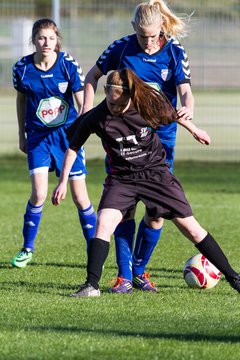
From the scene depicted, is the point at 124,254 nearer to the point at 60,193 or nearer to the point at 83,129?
the point at 60,193

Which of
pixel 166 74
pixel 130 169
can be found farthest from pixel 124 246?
pixel 166 74

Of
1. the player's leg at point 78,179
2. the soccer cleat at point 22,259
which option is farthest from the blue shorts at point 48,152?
the soccer cleat at point 22,259

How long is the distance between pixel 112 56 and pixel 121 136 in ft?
3.36

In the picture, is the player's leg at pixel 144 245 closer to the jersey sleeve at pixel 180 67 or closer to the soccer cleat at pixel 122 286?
the soccer cleat at pixel 122 286

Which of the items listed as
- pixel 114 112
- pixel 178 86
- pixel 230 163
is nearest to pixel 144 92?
pixel 114 112

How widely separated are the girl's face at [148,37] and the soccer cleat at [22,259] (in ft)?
7.32

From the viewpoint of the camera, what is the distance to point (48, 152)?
27.1 feet

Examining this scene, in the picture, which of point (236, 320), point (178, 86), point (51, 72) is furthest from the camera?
point (51, 72)

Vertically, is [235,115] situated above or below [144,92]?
below

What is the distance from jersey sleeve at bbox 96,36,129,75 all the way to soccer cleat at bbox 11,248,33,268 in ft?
6.19

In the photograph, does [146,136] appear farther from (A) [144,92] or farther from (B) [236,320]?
(B) [236,320]

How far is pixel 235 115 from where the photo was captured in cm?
→ 2055

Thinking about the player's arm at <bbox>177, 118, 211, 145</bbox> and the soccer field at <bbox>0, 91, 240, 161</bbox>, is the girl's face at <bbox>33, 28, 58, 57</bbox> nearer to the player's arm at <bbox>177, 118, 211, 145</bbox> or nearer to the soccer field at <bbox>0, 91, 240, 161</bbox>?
the player's arm at <bbox>177, 118, 211, 145</bbox>

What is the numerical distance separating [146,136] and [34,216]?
7.35 ft
